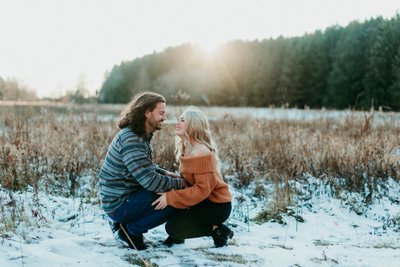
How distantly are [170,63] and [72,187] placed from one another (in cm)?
6926

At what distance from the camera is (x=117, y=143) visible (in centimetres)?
355

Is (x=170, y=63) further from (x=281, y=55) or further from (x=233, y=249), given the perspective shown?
(x=233, y=249)

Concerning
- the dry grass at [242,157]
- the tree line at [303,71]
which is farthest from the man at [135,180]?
the tree line at [303,71]

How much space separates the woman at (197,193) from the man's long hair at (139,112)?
0.28 m

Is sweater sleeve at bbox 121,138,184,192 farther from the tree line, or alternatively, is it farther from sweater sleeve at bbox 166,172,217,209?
the tree line

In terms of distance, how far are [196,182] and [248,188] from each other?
2344mm

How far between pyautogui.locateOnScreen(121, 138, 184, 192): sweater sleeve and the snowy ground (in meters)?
0.54

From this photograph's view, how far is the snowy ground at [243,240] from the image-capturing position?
3.25 m

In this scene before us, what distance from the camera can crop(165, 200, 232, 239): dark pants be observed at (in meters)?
3.60

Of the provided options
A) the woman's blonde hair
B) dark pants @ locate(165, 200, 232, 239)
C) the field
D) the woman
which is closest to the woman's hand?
the woman

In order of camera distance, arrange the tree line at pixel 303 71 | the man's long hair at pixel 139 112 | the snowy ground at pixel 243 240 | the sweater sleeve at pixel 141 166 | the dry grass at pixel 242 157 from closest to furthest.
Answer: the snowy ground at pixel 243 240 < the sweater sleeve at pixel 141 166 < the man's long hair at pixel 139 112 < the dry grass at pixel 242 157 < the tree line at pixel 303 71

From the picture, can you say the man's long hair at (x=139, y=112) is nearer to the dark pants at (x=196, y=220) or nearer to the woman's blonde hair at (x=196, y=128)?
the woman's blonde hair at (x=196, y=128)

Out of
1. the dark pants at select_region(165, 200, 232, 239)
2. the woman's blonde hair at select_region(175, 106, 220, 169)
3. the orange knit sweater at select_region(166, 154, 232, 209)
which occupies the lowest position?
the dark pants at select_region(165, 200, 232, 239)

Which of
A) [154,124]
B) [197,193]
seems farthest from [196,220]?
[154,124]
